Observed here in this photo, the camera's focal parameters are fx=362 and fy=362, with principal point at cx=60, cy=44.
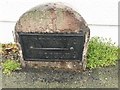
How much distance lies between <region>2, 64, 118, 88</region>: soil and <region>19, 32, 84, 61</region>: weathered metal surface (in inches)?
8.7

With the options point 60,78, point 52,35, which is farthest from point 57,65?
point 52,35

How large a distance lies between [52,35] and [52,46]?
192 millimetres

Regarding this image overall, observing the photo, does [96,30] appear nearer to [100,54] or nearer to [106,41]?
[106,41]

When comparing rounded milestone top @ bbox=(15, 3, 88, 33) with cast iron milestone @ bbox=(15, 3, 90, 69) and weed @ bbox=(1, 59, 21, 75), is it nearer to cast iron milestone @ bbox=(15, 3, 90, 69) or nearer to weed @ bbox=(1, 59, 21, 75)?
cast iron milestone @ bbox=(15, 3, 90, 69)

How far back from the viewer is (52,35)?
5.57 m

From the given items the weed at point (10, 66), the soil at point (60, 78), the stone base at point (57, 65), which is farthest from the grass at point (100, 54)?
the weed at point (10, 66)

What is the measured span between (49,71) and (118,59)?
122 centimetres

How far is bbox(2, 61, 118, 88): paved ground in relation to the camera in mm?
5391

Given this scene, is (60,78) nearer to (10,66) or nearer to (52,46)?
(52,46)

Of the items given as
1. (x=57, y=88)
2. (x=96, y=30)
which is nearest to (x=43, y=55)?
(x=57, y=88)

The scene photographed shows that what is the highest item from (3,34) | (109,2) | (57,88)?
(109,2)

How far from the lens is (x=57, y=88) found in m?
5.32

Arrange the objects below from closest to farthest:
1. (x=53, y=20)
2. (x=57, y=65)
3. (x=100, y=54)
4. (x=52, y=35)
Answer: (x=53, y=20) → (x=52, y=35) → (x=57, y=65) → (x=100, y=54)

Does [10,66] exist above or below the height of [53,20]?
below
